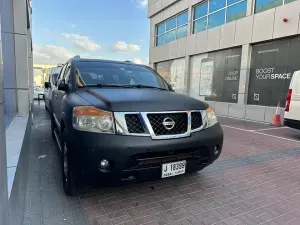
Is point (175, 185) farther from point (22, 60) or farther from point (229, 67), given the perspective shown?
point (229, 67)

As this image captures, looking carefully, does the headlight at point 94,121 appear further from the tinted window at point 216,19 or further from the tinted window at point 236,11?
the tinted window at point 216,19

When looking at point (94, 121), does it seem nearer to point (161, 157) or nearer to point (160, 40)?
point (161, 157)

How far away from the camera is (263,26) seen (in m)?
10.1

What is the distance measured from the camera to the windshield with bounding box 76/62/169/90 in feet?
11.5

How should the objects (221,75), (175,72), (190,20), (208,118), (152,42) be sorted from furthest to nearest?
(152,42) → (175,72) → (190,20) → (221,75) → (208,118)

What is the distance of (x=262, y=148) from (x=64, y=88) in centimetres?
466

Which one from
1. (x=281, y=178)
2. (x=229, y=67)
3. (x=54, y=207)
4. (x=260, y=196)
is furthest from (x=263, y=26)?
(x=54, y=207)

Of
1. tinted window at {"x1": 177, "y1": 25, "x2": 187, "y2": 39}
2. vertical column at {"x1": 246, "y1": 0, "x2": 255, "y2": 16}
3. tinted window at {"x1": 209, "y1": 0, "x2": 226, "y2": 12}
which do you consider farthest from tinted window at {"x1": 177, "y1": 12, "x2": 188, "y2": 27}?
vertical column at {"x1": 246, "y1": 0, "x2": 255, "y2": 16}

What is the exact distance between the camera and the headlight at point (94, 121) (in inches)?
93.9

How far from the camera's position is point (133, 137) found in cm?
235

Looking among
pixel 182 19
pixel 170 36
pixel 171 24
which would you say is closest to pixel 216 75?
pixel 182 19

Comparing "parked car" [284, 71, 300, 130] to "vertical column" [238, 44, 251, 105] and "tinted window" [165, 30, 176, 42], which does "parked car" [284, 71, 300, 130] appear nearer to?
"vertical column" [238, 44, 251, 105]

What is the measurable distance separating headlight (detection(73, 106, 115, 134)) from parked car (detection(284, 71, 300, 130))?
234 inches

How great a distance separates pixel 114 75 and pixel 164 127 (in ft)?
5.19
